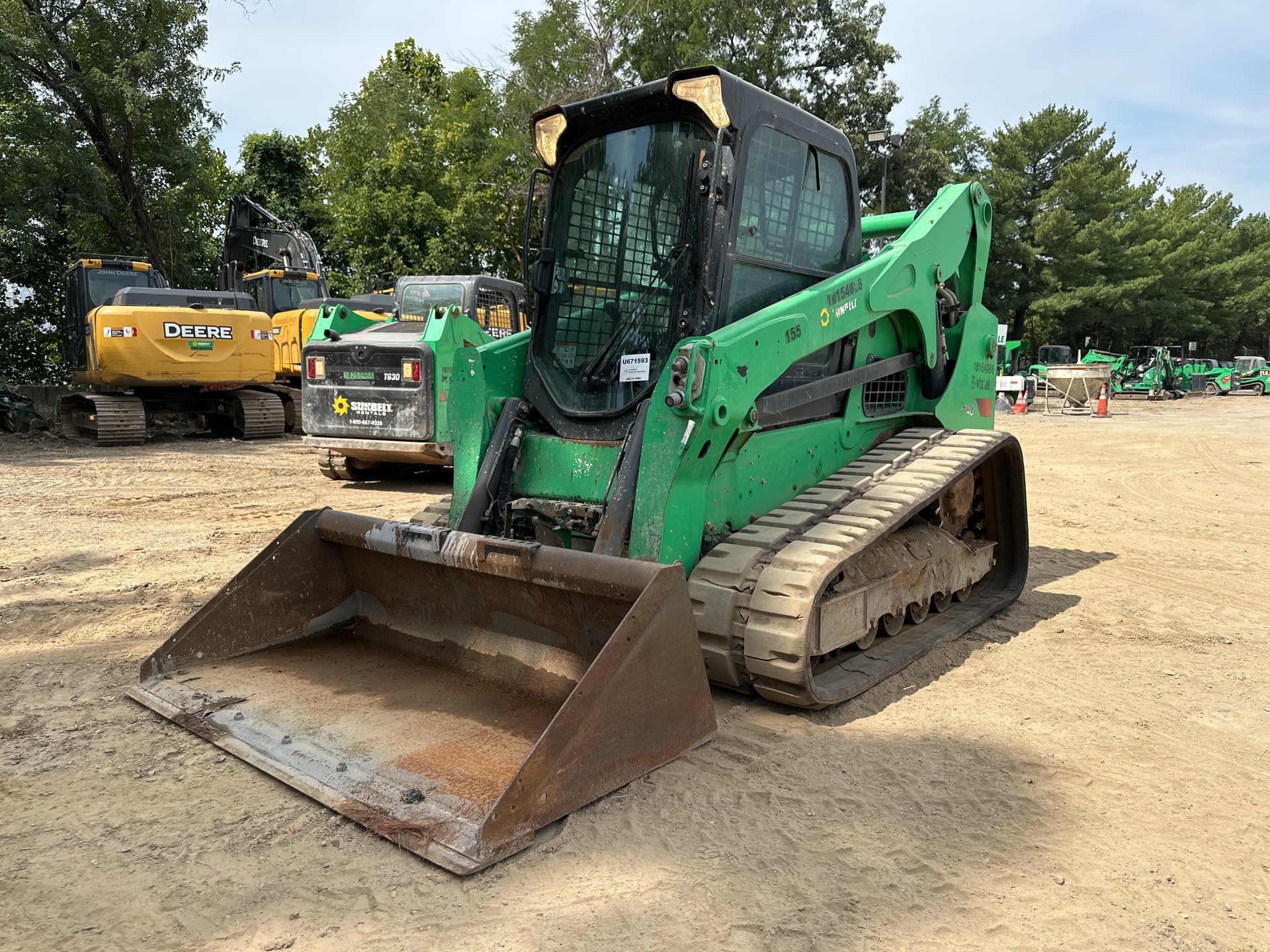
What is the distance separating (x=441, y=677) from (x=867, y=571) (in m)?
1.95

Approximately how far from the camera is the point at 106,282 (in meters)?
14.4

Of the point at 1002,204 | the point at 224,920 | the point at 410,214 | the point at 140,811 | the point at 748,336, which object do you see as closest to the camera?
the point at 224,920

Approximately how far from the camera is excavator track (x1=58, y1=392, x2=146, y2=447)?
1309 cm

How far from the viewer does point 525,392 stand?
4633 millimetres

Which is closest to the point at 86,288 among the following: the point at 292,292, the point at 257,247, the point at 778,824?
the point at 292,292

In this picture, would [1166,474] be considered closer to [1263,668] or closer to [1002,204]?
[1263,668]

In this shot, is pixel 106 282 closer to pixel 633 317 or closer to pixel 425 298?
pixel 425 298

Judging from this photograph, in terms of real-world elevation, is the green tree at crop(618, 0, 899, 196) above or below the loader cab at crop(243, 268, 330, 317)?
above

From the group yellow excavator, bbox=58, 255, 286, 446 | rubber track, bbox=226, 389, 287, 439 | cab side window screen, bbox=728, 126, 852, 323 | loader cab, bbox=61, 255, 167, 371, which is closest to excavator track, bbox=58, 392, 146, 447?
yellow excavator, bbox=58, 255, 286, 446

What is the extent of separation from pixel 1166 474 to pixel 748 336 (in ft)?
34.5

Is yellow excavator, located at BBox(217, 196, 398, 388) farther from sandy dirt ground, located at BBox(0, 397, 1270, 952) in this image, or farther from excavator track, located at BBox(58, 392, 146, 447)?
sandy dirt ground, located at BBox(0, 397, 1270, 952)

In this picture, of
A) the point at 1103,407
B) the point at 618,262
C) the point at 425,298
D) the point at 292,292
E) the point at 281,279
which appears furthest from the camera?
the point at 1103,407

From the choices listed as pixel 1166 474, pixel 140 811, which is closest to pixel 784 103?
pixel 140 811

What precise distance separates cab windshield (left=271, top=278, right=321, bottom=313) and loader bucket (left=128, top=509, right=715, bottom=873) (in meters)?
13.2
